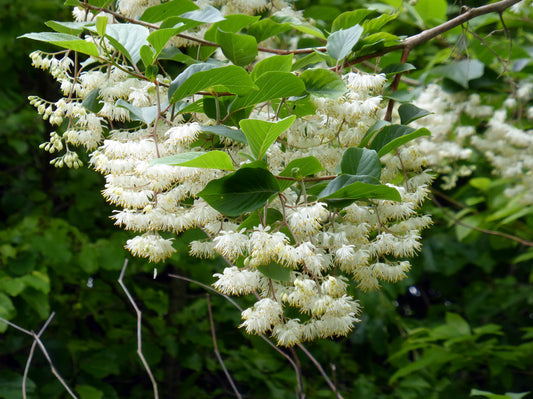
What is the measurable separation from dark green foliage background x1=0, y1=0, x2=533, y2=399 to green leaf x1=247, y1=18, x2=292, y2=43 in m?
0.88

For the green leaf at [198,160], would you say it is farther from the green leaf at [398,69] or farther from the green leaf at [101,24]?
the green leaf at [398,69]

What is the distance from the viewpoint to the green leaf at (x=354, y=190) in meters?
0.80

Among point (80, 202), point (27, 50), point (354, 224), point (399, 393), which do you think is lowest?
point (399, 393)

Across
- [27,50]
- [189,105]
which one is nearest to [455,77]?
[189,105]

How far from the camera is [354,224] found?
3.16 feet

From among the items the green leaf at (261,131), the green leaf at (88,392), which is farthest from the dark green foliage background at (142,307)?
the green leaf at (261,131)

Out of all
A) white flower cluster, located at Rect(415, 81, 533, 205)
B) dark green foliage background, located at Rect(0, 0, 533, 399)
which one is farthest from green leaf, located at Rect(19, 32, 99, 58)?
white flower cluster, located at Rect(415, 81, 533, 205)

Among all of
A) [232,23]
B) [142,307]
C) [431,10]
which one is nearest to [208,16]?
[232,23]

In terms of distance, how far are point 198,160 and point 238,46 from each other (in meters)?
0.39

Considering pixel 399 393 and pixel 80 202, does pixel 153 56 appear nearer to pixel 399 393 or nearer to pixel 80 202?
pixel 80 202

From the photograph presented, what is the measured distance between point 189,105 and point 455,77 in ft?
5.29

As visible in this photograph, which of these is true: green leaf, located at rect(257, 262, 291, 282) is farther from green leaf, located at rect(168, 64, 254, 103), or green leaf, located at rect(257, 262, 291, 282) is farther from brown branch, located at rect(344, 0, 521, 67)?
brown branch, located at rect(344, 0, 521, 67)

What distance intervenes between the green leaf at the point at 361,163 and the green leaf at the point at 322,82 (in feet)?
0.44

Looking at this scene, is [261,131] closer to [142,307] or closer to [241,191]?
[241,191]
